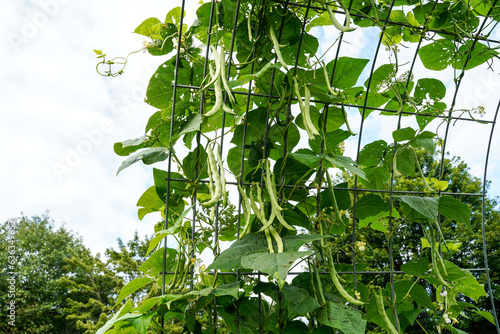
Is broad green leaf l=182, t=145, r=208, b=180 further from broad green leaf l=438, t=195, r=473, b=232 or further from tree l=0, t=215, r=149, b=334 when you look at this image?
tree l=0, t=215, r=149, b=334

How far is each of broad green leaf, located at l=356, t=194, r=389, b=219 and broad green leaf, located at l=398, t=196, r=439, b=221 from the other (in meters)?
0.10

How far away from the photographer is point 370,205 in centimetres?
128

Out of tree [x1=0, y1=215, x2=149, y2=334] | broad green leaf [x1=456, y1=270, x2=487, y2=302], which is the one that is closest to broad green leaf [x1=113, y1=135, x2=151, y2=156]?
broad green leaf [x1=456, y1=270, x2=487, y2=302]

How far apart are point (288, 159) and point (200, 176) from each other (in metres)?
0.27

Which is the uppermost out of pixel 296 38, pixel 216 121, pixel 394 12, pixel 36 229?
pixel 36 229

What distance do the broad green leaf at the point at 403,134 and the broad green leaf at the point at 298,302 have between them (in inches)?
24.6

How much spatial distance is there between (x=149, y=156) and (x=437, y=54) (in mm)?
1192

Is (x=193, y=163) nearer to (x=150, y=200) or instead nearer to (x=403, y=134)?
(x=150, y=200)

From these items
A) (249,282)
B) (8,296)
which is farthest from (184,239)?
(8,296)

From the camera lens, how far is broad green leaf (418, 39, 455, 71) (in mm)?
1506

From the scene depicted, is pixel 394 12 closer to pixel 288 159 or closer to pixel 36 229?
pixel 288 159

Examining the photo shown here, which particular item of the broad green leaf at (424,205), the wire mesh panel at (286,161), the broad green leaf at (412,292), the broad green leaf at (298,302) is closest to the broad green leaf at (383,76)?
the wire mesh panel at (286,161)

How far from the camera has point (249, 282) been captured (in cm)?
132

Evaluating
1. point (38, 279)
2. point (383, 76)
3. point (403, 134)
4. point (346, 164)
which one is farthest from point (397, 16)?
point (38, 279)
